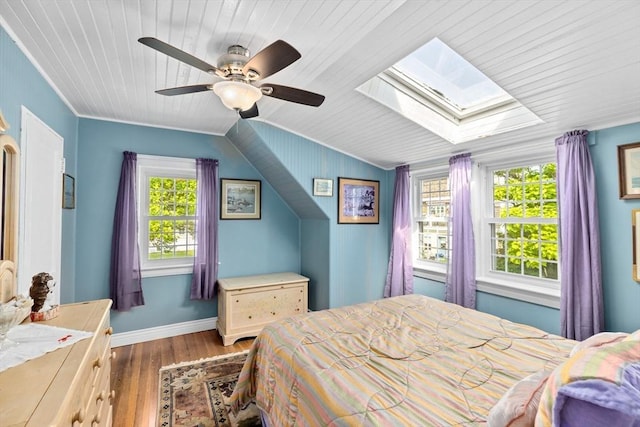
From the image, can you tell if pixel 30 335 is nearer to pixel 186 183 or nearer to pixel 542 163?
pixel 186 183

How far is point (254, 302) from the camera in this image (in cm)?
342

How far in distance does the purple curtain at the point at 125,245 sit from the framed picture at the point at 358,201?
2.41 m

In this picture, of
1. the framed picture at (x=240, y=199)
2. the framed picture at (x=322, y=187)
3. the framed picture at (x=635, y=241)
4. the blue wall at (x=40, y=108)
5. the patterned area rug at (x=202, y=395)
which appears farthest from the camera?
the framed picture at (x=240, y=199)

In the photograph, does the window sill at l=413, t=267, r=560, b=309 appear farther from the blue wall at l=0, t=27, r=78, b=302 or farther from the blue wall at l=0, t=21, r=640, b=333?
the blue wall at l=0, t=27, r=78, b=302

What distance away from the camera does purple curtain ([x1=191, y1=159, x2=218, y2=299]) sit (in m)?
3.48

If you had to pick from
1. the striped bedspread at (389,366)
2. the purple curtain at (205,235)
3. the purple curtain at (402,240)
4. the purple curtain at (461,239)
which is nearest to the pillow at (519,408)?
the striped bedspread at (389,366)

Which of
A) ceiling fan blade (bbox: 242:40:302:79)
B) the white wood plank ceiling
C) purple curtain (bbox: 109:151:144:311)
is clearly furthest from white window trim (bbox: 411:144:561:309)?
purple curtain (bbox: 109:151:144:311)

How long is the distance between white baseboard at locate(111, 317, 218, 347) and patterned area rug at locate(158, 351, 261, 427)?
2.58 ft

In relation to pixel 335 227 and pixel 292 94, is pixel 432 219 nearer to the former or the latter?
pixel 335 227

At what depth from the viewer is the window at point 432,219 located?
3727 millimetres

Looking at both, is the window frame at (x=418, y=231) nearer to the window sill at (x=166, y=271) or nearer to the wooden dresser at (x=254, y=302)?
the wooden dresser at (x=254, y=302)

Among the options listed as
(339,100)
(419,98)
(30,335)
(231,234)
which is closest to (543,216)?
(419,98)

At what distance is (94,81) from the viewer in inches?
89.2

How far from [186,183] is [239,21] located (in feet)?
8.04
